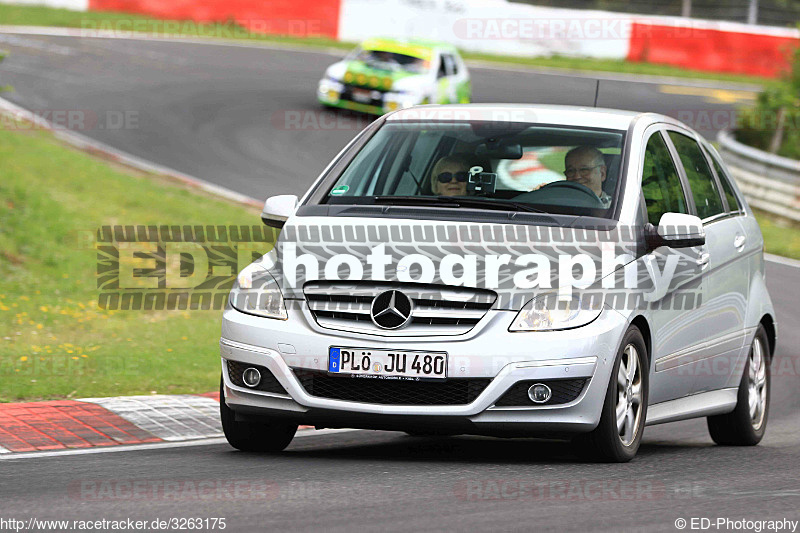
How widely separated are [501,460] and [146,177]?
560 inches

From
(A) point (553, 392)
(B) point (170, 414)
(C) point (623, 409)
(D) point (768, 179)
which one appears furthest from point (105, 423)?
(D) point (768, 179)

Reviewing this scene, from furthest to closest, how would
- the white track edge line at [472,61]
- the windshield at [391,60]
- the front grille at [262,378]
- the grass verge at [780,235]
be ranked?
1. the white track edge line at [472,61]
2. the windshield at [391,60]
3. the grass verge at [780,235]
4. the front grille at [262,378]

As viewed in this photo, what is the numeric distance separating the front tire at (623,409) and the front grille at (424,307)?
2.43ft

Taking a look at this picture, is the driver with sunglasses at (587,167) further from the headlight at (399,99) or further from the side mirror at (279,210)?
the headlight at (399,99)

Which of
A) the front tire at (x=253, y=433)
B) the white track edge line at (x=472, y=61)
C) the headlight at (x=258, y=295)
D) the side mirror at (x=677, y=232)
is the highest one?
the side mirror at (x=677, y=232)

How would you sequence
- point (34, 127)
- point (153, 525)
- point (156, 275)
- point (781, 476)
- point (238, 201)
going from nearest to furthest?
point (153, 525) < point (781, 476) < point (156, 275) < point (238, 201) < point (34, 127)

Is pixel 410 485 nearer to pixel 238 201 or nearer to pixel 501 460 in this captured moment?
pixel 501 460

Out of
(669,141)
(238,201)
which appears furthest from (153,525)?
(238,201)

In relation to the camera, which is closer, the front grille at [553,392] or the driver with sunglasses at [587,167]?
the front grille at [553,392]

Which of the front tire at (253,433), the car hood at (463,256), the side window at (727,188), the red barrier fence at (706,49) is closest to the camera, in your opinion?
the car hood at (463,256)

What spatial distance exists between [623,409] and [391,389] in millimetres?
1172

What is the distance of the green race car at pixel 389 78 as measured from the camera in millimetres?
27156

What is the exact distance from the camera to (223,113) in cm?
2634

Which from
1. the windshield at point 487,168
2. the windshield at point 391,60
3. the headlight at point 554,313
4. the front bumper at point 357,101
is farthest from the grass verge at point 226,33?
the headlight at point 554,313
